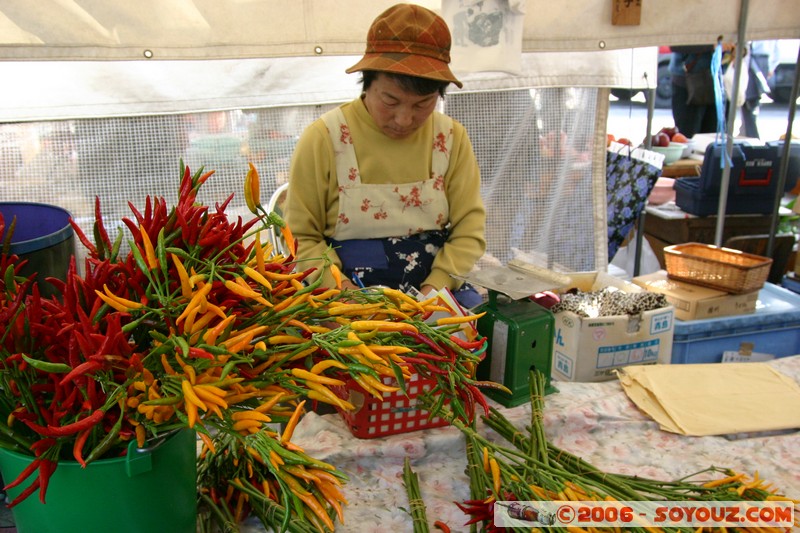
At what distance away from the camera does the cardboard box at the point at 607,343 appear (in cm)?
192

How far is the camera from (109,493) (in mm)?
809

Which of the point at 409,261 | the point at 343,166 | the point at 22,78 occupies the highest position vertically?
the point at 22,78

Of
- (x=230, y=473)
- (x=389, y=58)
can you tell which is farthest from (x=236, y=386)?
(x=389, y=58)

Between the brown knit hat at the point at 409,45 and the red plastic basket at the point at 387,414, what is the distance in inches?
33.8

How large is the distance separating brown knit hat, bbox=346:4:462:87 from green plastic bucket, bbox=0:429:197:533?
1.21 meters

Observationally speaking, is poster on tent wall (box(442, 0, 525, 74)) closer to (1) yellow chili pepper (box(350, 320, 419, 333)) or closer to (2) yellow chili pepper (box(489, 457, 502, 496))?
(2) yellow chili pepper (box(489, 457, 502, 496))

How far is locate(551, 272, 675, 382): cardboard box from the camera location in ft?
6.28

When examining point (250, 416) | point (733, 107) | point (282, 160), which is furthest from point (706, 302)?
point (250, 416)

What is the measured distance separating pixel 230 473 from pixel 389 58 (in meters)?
1.19

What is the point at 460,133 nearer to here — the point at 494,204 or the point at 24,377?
the point at 494,204

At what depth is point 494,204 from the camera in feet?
10.3

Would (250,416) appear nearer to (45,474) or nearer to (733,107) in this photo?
(45,474)

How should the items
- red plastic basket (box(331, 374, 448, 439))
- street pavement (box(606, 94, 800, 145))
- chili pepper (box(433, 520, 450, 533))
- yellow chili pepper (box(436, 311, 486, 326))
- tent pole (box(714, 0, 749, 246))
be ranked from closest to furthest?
yellow chili pepper (box(436, 311, 486, 326)) < chili pepper (box(433, 520, 450, 533)) < red plastic basket (box(331, 374, 448, 439)) < tent pole (box(714, 0, 749, 246)) < street pavement (box(606, 94, 800, 145))

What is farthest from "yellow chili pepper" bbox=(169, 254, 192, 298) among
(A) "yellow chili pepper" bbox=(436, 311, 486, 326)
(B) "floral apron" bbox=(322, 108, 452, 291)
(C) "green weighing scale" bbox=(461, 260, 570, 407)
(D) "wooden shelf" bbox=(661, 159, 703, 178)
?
(D) "wooden shelf" bbox=(661, 159, 703, 178)
